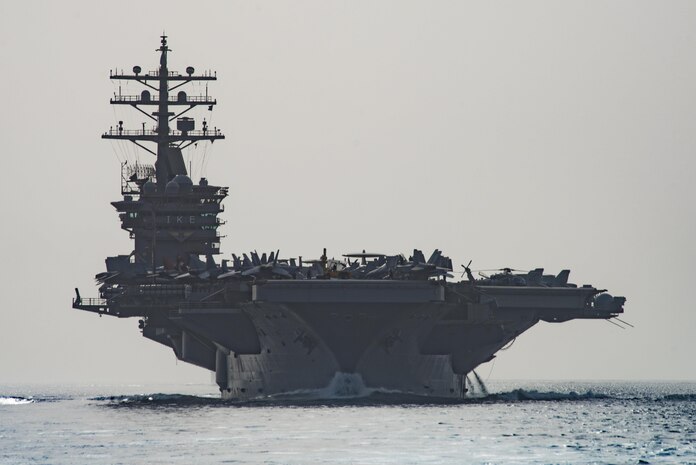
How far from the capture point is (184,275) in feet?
206

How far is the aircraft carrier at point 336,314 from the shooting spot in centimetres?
5519

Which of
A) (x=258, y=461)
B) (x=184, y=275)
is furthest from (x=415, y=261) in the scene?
(x=258, y=461)

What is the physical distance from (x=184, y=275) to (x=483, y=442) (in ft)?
75.8

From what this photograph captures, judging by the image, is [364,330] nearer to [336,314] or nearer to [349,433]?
[336,314]

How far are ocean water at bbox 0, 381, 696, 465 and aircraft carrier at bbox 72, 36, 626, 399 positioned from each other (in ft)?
3.52

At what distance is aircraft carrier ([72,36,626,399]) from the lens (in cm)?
5519

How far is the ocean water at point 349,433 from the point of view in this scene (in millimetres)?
38250

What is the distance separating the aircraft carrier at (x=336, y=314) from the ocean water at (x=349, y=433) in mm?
1073

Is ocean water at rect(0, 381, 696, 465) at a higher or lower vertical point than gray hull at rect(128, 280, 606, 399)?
lower

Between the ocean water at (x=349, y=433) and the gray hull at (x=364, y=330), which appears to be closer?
the ocean water at (x=349, y=433)

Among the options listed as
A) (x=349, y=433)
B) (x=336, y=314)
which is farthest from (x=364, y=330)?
(x=349, y=433)

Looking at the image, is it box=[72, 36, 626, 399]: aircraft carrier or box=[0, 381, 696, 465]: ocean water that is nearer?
box=[0, 381, 696, 465]: ocean water

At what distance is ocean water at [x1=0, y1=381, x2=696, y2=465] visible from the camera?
38.2 meters

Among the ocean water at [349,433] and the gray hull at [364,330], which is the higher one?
the gray hull at [364,330]
